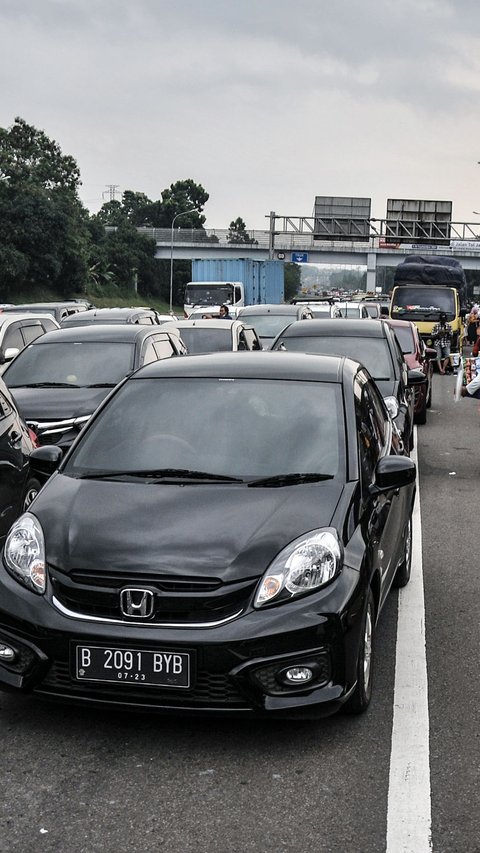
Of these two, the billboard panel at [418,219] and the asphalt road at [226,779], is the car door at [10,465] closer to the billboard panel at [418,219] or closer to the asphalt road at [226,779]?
the asphalt road at [226,779]

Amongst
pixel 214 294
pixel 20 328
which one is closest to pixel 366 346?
pixel 20 328

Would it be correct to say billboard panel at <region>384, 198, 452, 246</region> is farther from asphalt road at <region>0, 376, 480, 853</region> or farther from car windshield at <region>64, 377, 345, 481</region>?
asphalt road at <region>0, 376, 480, 853</region>

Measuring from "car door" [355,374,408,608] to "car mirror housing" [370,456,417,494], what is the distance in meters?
0.03

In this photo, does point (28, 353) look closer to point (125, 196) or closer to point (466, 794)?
point (466, 794)

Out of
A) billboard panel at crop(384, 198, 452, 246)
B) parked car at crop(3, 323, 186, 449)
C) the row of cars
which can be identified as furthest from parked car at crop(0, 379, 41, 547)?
billboard panel at crop(384, 198, 452, 246)

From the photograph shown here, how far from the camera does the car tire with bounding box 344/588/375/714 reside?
15.2 feet

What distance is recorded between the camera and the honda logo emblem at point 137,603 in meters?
4.27

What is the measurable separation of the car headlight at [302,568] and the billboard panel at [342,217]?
76.7 m

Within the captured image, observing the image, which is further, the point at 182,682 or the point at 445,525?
the point at 445,525

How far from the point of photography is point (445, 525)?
30.1ft

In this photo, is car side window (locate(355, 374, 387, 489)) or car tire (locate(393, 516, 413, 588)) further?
car tire (locate(393, 516, 413, 588))

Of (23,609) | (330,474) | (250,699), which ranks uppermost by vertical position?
(330,474)

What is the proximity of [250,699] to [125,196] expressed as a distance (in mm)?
147554

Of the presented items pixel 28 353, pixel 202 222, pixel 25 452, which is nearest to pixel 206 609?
pixel 25 452
